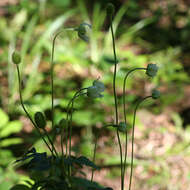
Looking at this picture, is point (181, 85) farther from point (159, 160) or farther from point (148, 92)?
point (159, 160)

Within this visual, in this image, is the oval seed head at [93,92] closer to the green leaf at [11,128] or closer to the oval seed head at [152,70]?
the oval seed head at [152,70]

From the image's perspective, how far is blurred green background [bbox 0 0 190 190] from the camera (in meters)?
1.63

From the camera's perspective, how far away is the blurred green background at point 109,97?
163 cm

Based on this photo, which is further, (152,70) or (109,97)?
(109,97)

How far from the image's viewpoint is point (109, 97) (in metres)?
1.62

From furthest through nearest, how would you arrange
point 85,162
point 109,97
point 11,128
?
point 109,97
point 11,128
point 85,162

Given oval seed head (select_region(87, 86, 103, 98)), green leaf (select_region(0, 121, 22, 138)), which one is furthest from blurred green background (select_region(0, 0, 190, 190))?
oval seed head (select_region(87, 86, 103, 98))

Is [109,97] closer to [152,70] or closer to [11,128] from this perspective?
[11,128]

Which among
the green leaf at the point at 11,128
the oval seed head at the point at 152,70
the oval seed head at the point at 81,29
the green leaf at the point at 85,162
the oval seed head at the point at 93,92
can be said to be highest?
the oval seed head at the point at 81,29

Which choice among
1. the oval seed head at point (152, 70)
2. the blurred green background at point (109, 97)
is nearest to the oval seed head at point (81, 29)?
the blurred green background at point (109, 97)

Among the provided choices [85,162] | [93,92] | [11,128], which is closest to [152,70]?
[93,92]

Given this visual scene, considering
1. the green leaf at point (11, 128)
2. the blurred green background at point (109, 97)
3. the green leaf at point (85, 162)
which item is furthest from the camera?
the blurred green background at point (109, 97)

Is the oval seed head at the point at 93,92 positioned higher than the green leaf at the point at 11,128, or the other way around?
the oval seed head at the point at 93,92

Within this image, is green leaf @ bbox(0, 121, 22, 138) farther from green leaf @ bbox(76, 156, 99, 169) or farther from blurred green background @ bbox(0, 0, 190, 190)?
green leaf @ bbox(76, 156, 99, 169)
